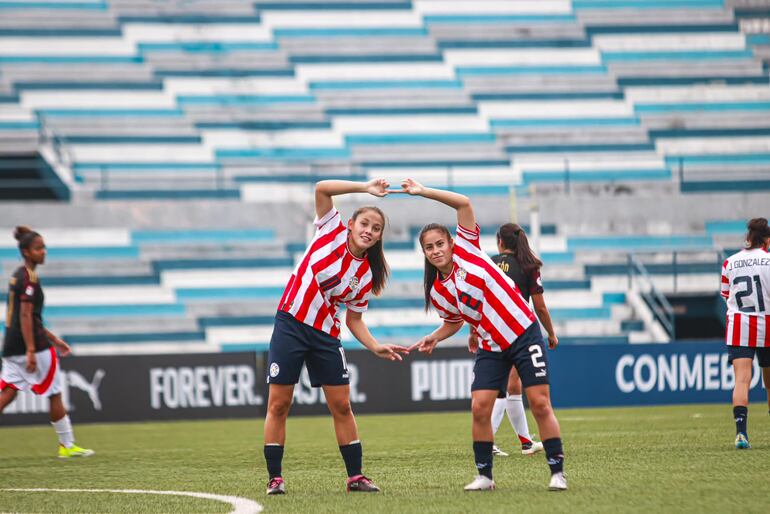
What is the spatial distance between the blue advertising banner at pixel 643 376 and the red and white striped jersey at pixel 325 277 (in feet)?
31.8

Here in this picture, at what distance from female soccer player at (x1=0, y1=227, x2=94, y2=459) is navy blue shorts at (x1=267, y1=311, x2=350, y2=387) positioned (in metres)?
3.97

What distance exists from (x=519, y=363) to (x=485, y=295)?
431mm

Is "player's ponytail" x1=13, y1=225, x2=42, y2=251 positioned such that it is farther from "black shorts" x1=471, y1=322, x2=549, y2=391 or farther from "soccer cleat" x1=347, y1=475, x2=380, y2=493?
"black shorts" x1=471, y1=322, x2=549, y2=391

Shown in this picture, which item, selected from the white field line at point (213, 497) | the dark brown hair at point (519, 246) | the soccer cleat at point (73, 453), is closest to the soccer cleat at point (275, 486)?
the white field line at point (213, 497)

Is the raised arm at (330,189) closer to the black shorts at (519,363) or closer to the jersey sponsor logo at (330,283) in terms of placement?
the jersey sponsor logo at (330,283)

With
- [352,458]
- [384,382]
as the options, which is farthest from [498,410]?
[384,382]

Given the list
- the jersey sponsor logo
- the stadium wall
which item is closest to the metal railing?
the stadium wall

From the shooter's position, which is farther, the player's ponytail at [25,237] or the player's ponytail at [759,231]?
the player's ponytail at [25,237]

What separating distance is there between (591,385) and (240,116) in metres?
11.1

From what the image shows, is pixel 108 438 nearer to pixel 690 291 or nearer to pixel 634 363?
pixel 634 363

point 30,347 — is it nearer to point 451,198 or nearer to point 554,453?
point 451,198

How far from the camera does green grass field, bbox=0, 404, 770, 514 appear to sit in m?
6.07

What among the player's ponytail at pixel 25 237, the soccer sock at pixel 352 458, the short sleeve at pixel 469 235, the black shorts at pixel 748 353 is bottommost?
the soccer sock at pixel 352 458

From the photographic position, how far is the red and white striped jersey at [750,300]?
29.2 ft
